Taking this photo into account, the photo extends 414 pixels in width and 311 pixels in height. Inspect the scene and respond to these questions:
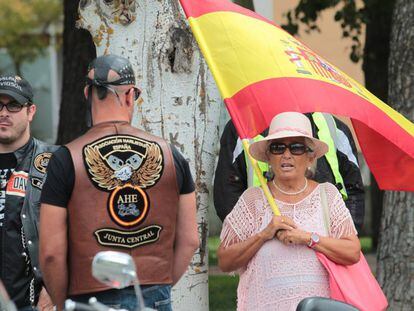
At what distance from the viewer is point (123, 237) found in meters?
5.07

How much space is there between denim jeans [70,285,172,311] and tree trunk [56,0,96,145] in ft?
25.9

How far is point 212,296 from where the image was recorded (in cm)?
1216

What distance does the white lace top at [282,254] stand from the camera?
230 inches

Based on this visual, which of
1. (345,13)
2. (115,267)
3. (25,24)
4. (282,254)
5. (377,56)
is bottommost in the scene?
(115,267)

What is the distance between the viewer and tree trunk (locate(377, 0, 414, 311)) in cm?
945

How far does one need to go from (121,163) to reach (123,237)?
1.00 feet

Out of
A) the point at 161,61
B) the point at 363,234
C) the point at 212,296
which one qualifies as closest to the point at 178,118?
the point at 161,61

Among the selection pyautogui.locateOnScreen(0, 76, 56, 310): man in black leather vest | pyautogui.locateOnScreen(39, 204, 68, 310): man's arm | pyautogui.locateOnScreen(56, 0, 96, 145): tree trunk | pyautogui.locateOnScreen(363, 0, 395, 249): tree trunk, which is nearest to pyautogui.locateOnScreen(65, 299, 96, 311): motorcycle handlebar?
pyautogui.locateOnScreen(39, 204, 68, 310): man's arm

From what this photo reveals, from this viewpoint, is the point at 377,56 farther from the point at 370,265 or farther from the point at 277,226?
the point at 277,226

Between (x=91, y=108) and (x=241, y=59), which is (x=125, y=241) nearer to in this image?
(x=91, y=108)

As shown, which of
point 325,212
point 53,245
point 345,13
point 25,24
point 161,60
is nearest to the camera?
point 53,245

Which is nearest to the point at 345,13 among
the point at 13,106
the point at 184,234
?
the point at 13,106

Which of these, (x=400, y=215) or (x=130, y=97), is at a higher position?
(x=130, y=97)

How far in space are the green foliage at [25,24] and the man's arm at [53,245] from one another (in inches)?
995
